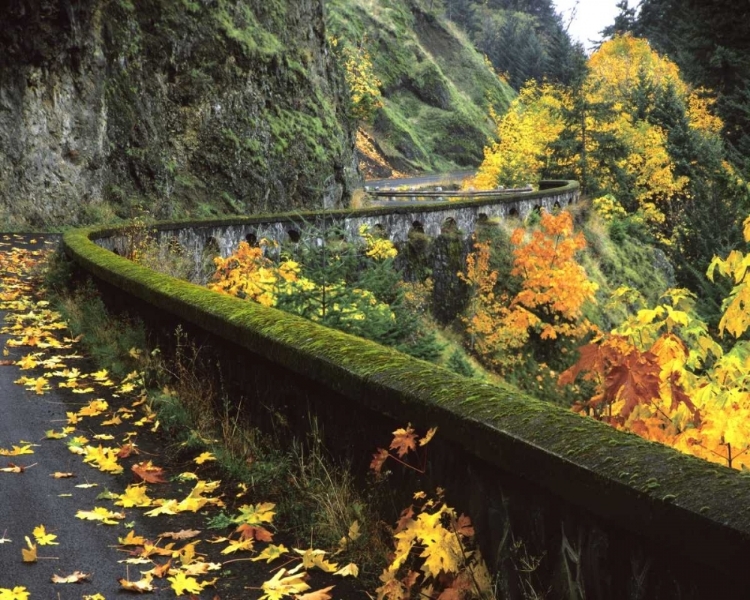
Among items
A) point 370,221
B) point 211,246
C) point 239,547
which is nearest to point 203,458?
Answer: point 239,547

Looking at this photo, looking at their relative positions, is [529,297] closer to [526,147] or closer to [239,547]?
[526,147]

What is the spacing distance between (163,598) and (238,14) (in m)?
28.9

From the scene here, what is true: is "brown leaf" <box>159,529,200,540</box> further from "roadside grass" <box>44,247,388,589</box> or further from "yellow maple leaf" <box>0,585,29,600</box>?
"yellow maple leaf" <box>0,585,29,600</box>

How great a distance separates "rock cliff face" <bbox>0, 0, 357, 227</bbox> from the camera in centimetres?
2239

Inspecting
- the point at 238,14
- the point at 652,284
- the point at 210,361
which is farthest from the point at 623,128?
the point at 210,361

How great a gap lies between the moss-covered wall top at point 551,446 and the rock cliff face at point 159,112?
60.8 ft

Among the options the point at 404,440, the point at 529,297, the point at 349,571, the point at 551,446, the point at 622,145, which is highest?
the point at 622,145

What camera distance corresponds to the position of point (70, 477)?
17.7ft

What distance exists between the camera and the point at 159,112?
85.9ft

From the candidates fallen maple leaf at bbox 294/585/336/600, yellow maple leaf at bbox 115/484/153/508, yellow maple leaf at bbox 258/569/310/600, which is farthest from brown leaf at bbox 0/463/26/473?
fallen maple leaf at bbox 294/585/336/600

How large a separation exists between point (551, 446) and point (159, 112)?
83.4 ft

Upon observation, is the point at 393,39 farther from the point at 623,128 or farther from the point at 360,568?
the point at 360,568

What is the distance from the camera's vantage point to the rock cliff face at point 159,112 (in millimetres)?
22391

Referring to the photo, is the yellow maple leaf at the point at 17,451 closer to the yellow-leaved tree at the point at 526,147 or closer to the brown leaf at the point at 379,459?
the brown leaf at the point at 379,459
